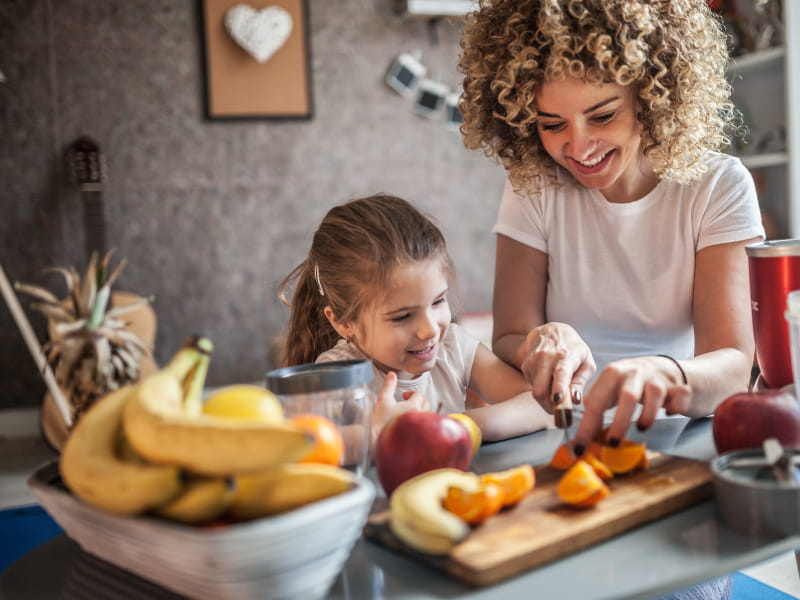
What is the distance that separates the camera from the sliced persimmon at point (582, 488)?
0.78 metres

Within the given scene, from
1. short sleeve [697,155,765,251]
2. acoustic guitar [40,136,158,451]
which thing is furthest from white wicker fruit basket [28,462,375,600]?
acoustic guitar [40,136,158,451]

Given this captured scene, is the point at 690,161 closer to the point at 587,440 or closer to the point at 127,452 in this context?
the point at 587,440

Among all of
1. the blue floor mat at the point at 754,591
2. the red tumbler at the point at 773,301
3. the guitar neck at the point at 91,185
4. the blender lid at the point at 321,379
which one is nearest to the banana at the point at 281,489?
the blender lid at the point at 321,379

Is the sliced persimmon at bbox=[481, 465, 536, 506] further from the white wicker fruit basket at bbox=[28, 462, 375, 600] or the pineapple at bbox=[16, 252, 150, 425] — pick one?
the pineapple at bbox=[16, 252, 150, 425]

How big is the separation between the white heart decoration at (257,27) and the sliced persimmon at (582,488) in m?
3.75

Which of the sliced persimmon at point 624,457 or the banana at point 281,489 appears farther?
the sliced persimmon at point 624,457

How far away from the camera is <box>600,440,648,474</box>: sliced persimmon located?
886mm

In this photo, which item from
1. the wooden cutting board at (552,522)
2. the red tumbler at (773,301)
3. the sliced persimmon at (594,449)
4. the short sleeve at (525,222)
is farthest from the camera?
the short sleeve at (525,222)

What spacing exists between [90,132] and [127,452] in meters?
3.73

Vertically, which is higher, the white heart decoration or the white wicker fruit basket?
the white heart decoration

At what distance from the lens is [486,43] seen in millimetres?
1571

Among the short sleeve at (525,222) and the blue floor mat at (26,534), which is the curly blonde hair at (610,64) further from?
the blue floor mat at (26,534)

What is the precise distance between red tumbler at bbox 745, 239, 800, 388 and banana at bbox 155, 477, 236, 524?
919 mm

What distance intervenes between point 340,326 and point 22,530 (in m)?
1.28
